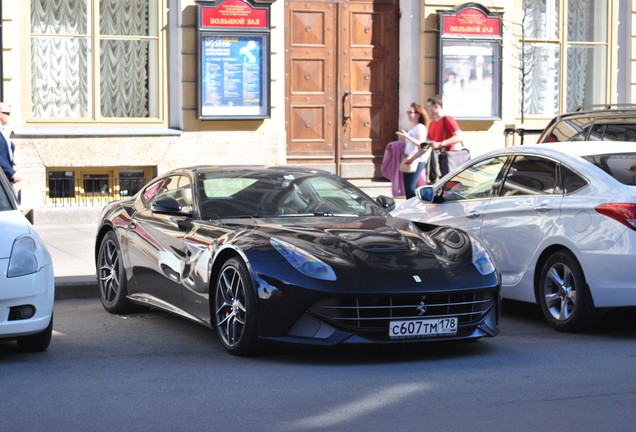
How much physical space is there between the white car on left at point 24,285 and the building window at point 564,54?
1355cm

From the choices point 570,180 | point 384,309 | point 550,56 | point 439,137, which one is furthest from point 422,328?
point 550,56

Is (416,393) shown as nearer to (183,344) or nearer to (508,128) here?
(183,344)

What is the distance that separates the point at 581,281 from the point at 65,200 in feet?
33.3

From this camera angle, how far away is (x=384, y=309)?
25.7 ft

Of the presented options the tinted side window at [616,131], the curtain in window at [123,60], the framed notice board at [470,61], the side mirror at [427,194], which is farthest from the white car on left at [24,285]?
the framed notice board at [470,61]

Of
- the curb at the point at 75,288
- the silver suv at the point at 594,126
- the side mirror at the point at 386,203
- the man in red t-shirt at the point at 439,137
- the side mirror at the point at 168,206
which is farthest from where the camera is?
the man in red t-shirt at the point at 439,137

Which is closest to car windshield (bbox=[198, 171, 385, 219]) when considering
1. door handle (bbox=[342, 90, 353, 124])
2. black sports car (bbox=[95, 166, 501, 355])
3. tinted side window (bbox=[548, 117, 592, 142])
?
black sports car (bbox=[95, 166, 501, 355])

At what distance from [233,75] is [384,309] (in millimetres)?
10748

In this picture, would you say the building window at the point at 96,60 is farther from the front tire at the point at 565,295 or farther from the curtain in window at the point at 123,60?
the front tire at the point at 565,295

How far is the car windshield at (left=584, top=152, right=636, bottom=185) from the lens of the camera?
364 inches

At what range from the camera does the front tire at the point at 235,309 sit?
789 cm

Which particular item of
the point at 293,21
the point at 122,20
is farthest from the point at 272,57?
the point at 122,20

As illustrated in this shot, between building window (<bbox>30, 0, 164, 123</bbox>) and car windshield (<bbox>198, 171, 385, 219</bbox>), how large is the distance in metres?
8.87

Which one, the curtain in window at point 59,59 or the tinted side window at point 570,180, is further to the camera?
the curtain in window at point 59,59
